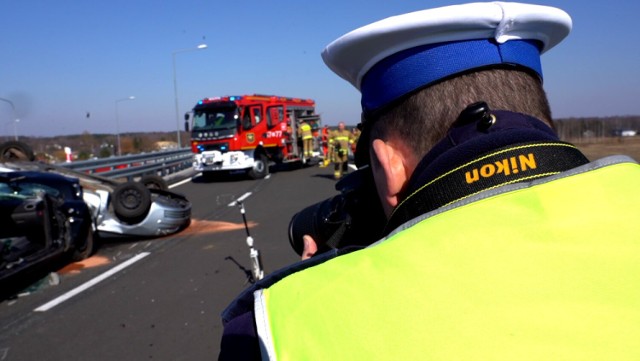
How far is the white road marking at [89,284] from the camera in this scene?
5.34m

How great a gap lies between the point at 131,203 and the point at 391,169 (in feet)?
24.7

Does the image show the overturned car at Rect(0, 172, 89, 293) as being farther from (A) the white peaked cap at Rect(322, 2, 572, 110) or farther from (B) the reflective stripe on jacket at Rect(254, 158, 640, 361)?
(B) the reflective stripe on jacket at Rect(254, 158, 640, 361)

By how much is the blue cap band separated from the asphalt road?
3276 mm

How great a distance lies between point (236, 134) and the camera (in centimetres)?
1916

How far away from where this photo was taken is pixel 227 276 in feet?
20.0

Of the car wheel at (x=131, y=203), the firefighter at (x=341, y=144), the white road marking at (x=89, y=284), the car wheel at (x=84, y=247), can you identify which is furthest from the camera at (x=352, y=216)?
the firefighter at (x=341, y=144)

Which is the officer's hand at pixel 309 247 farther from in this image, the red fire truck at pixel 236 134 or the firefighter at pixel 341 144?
the red fire truck at pixel 236 134

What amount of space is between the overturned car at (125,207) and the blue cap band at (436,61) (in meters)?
7.47

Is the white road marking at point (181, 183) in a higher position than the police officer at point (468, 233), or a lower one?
lower

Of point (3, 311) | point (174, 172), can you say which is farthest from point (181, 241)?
point (174, 172)

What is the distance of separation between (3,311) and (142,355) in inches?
84.5

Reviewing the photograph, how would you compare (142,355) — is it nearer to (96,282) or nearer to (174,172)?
(96,282)

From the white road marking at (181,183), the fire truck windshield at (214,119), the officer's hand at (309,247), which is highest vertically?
the fire truck windshield at (214,119)

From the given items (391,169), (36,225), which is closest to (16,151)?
(36,225)
